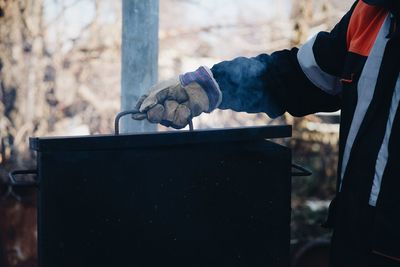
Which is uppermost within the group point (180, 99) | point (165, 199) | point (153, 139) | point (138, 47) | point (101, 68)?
point (101, 68)

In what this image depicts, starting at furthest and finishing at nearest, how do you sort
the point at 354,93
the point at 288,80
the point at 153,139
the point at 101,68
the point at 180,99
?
the point at 101,68, the point at 288,80, the point at 180,99, the point at 354,93, the point at 153,139

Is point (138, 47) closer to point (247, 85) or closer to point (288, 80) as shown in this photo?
point (247, 85)

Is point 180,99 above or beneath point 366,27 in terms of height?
beneath

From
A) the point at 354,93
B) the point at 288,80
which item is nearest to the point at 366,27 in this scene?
the point at 354,93

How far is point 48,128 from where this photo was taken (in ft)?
16.1

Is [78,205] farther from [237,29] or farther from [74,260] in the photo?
[237,29]

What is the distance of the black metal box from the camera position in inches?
64.6

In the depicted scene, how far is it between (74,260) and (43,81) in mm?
3507

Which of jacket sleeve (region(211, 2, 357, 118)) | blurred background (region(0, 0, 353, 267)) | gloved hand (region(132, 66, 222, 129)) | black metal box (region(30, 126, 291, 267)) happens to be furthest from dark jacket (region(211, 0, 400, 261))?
blurred background (region(0, 0, 353, 267))

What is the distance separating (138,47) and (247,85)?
1.54 feet

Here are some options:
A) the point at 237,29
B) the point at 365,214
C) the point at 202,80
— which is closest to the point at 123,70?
the point at 202,80

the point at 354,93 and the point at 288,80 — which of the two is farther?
the point at 288,80

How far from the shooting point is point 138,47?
2193 millimetres

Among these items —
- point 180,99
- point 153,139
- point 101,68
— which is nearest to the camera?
point 153,139
